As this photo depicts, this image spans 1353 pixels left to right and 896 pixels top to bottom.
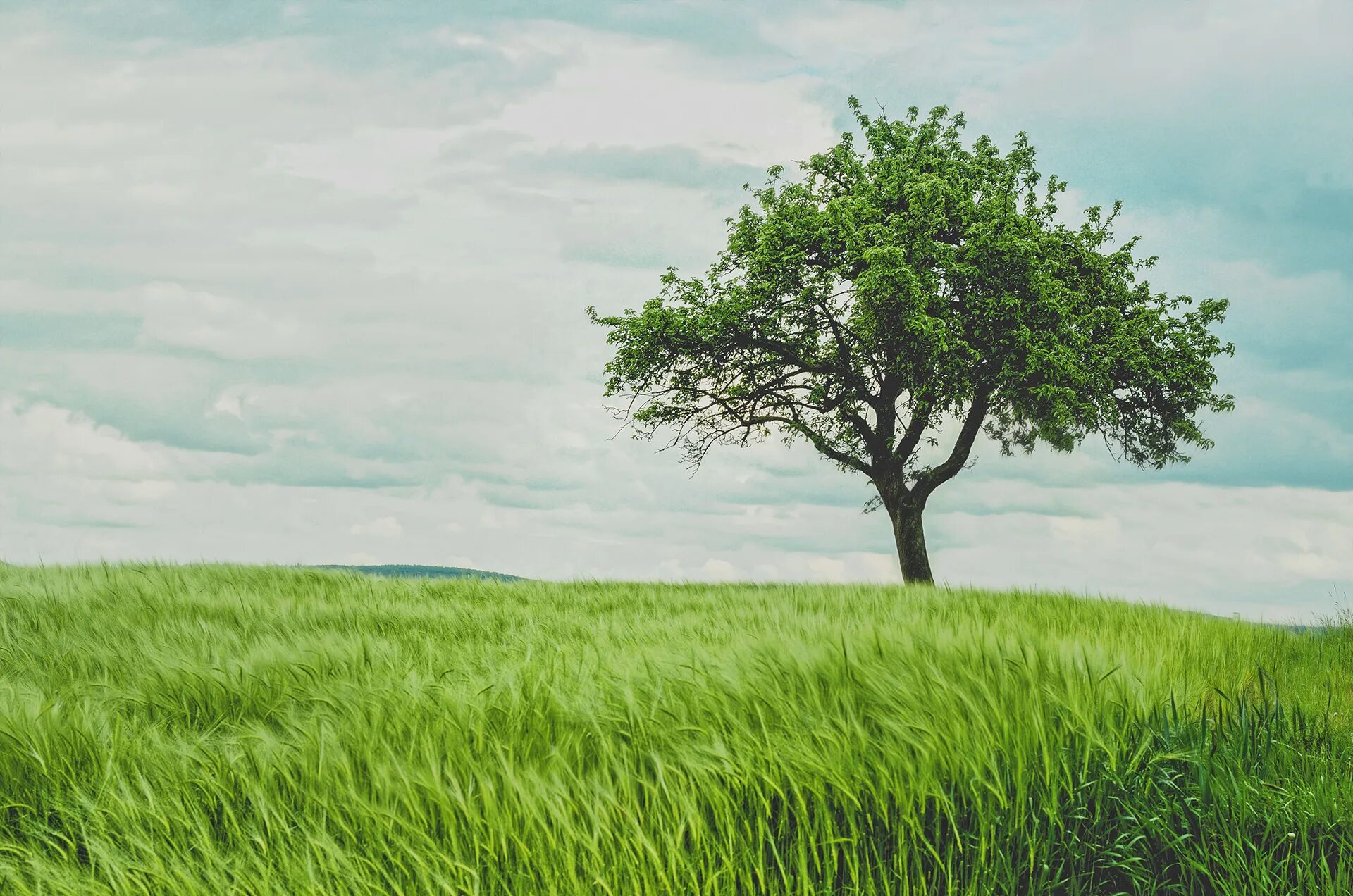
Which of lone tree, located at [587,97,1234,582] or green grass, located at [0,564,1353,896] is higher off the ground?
lone tree, located at [587,97,1234,582]

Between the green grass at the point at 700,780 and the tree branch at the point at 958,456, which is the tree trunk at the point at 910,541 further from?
the green grass at the point at 700,780

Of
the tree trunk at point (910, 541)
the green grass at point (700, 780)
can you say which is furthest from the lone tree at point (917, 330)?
the green grass at point (700, 780)

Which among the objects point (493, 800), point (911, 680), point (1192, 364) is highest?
point (1192, 364)

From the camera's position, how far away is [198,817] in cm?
312

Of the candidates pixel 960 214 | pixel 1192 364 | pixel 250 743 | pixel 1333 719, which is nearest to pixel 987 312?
pixel 960 214

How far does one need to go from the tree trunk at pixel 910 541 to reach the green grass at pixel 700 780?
16.0 m

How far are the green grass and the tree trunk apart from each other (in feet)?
52.4

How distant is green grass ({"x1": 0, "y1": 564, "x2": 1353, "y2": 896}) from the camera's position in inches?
113

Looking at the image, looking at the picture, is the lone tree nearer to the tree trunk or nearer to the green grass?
the tree trunk

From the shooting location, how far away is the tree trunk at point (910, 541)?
20531 millimetres

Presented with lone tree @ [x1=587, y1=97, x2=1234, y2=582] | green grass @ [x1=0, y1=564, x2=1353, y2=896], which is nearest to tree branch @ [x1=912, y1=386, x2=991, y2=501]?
lone tree @ [x1=587, y1=97, x2=1234, y2=582]

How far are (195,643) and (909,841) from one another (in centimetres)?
572

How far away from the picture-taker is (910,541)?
2069 centimetres

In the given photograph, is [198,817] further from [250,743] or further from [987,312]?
[987,312]
